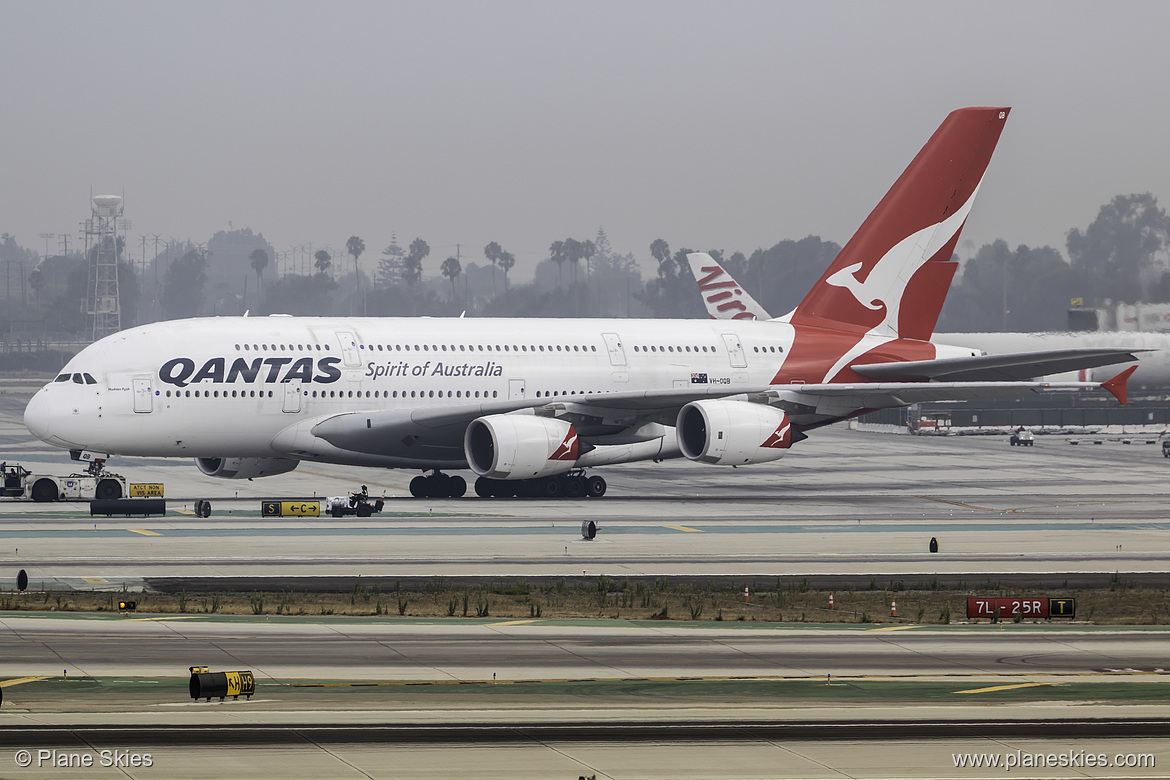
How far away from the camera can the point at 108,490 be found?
148ft

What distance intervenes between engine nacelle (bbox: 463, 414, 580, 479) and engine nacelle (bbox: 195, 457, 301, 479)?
6563mm

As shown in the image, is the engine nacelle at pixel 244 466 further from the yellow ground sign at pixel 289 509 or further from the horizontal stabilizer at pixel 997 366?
the horizontal stabilizer at pixel 997 366

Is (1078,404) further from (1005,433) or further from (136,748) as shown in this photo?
(136,748)

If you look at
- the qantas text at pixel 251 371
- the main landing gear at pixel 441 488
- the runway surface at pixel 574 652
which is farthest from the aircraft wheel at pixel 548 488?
the qantas text at pixel 251 371

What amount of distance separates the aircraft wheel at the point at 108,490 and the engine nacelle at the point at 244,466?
3.20 meters

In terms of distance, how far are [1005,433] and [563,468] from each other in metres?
45.9

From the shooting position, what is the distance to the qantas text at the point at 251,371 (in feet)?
144

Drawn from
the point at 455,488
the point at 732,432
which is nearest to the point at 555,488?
the point at 455,488

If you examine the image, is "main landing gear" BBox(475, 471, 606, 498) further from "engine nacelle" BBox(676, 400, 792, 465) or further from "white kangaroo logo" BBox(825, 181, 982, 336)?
"white kangaroo logo" BBox(825, 181, 982, 336)

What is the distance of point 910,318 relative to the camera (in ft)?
175

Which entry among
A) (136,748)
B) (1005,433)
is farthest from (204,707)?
(1005,433)

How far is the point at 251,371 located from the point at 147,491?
16.8ft

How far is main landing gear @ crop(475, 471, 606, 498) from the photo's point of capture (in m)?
48.5

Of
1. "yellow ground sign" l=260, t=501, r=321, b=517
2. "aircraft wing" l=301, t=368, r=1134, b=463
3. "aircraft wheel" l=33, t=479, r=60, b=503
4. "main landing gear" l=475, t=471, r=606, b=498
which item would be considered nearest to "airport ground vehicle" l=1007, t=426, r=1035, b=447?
"aircraft wing" l=301, t=368, r=1134, b=463
